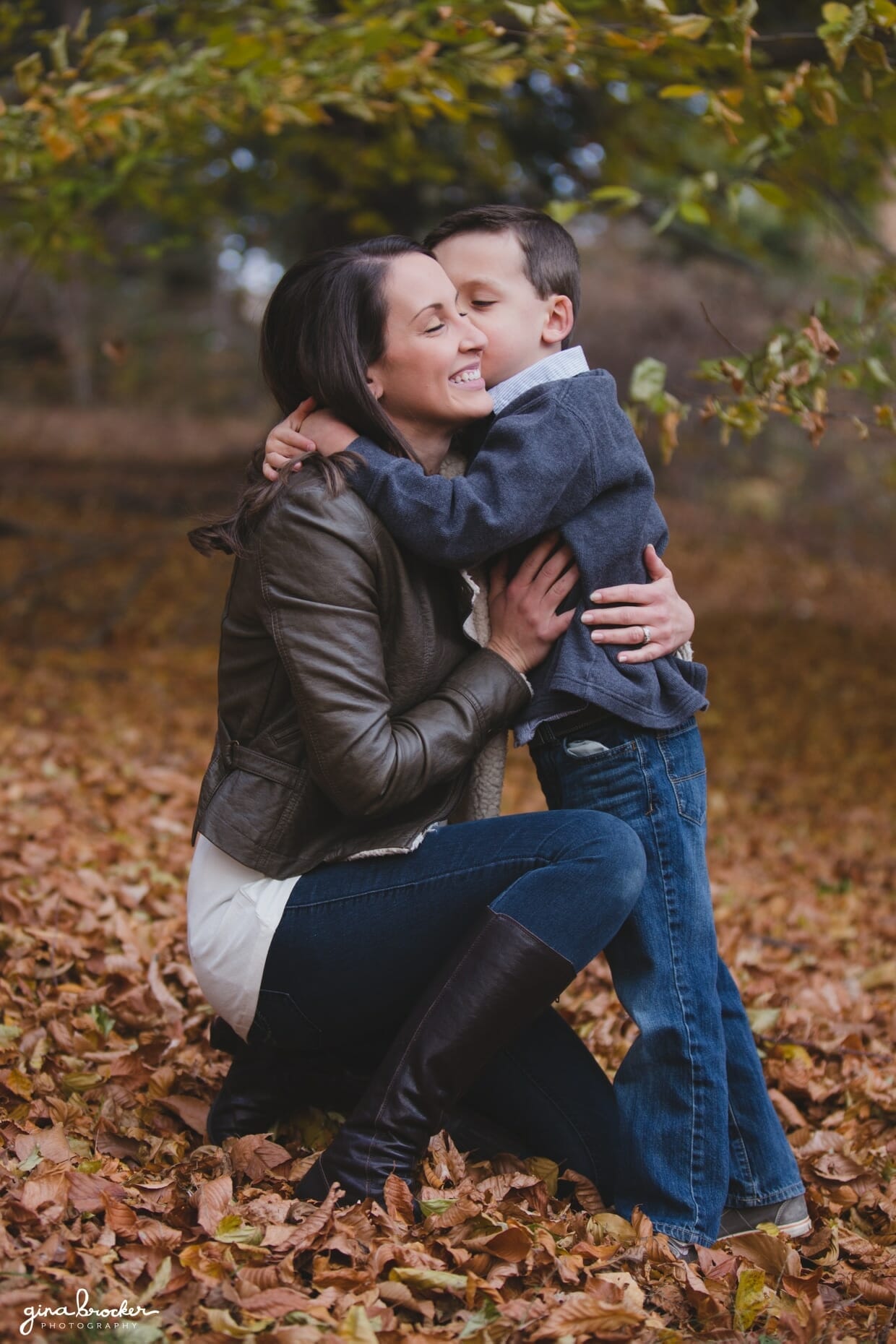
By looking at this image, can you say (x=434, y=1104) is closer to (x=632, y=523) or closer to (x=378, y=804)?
(x=378, y=804)

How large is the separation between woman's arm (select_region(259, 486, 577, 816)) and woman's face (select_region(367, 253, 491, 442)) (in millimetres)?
289

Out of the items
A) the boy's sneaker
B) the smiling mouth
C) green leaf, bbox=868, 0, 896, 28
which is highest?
green leaf, bbox=868, 0, 896, 28

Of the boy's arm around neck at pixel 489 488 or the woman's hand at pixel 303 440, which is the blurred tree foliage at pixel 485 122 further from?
the woman's hand at pixel 303 440

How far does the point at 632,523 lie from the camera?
2.45 m

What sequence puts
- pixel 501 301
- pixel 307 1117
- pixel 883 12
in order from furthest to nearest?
1. pixel 883 12
2. pixel 307 1117
3. pixel 501 301

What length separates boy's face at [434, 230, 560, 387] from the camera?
98.0 inches

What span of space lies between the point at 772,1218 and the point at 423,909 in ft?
3.46

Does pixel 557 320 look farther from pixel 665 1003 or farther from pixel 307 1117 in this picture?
pixel 307 1117

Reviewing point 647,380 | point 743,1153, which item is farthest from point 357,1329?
point 647,380

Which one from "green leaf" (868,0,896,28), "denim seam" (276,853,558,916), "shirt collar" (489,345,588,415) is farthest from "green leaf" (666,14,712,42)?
"denim seam" (276,853,558,916)

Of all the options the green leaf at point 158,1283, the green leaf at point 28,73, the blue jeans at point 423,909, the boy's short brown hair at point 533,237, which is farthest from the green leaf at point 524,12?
the green leaf at point 158,1283

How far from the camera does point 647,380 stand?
134 inches

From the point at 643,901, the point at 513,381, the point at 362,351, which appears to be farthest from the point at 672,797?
the point at 362,351

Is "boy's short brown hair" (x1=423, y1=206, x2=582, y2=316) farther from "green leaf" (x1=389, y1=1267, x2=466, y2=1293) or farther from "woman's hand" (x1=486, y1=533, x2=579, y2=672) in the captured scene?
"green leaf" (x1=389, y1=1267, x2=466, y2=1293)
